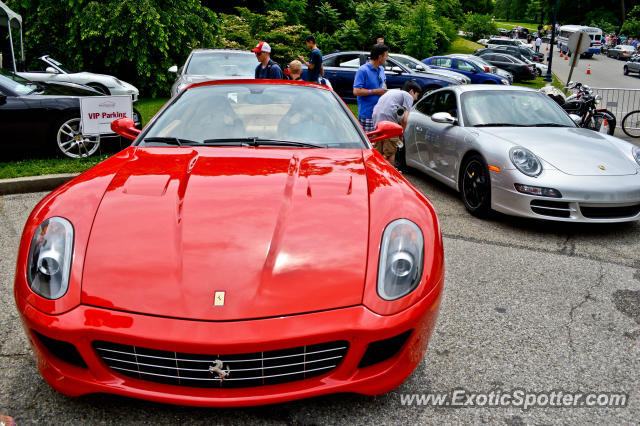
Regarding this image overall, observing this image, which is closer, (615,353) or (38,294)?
(38,294)

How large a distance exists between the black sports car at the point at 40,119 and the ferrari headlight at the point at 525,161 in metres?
5.42

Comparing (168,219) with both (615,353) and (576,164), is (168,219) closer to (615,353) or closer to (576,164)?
(615,353)

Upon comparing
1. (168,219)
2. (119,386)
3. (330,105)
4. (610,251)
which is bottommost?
(610,251)

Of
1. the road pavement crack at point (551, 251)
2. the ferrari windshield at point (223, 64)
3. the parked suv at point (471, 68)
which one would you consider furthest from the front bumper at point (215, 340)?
the parked suv at point (471, 68)

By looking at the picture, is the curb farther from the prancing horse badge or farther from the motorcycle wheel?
the motorcycle wheel

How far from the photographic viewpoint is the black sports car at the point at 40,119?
684 centimetres

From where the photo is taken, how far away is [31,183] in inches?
244

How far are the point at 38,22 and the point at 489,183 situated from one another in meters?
13.7

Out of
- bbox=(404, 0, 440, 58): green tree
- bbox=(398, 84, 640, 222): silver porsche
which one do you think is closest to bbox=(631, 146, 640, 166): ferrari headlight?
bbox=(398, 84, 640, 222): silver porsche

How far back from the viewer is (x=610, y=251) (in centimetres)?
480

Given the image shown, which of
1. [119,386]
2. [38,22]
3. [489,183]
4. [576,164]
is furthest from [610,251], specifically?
[38,22]

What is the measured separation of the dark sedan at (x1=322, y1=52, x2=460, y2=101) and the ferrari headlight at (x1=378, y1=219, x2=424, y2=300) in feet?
43.3

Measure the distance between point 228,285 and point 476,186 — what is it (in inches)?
168

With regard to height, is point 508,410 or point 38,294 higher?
point 38,294
